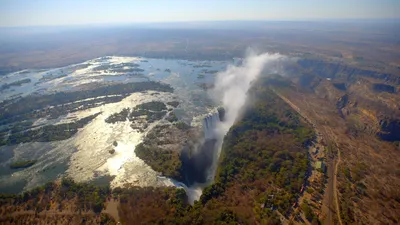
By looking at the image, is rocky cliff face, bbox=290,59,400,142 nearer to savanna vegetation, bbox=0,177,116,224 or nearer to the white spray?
the white spray

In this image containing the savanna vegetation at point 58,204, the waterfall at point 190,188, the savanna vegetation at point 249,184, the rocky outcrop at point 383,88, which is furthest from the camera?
the rocky outcrop at point 383,88

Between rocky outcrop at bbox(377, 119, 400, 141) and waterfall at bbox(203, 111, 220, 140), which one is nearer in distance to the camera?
waterfall at bbox(203, 111, 220, 140)

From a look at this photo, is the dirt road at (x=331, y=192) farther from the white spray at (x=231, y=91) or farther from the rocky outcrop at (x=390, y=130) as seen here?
the white spray at (x=231, y=91)

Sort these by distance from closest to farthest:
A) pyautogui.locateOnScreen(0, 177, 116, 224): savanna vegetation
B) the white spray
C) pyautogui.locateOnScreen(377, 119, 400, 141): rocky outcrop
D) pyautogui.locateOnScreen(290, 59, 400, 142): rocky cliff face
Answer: pyautogui.locateOnScreen(0, 177, 116, 224): savanna vegetation → the white spray → pyautogui.locateOnScreen(377, 119, 400, 141): rocky outcrop → pyautogui.locateOnScreen(290, 59, 400, 142): rocky cliff face

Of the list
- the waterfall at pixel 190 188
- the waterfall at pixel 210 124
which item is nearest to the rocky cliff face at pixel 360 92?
the waterfall at pixel 210 124

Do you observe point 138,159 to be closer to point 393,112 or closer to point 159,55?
point 393,112

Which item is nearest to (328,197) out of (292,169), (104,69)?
(292,169)

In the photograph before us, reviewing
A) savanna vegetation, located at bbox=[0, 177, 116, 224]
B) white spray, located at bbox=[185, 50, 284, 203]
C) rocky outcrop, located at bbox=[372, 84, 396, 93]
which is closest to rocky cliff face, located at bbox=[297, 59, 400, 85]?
rocky outcrop, located at bbox=[372, 84, 396, 93]

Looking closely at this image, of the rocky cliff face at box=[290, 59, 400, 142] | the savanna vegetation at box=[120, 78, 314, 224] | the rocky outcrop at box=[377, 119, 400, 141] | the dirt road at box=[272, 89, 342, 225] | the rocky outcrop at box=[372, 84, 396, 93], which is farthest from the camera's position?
the rocky outcrop at box=[372, 84, 396, 93]

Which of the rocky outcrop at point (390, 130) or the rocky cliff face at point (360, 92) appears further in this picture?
the rocky cliff face at point (360, 92)

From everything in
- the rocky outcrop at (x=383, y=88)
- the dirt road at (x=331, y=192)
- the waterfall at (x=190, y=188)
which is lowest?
the waterfall at (x=190, y=188)

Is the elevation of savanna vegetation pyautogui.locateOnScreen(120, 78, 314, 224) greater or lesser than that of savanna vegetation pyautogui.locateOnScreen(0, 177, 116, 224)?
greater
